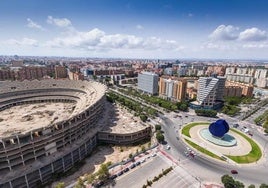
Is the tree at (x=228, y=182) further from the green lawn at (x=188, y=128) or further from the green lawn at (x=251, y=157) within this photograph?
the green lawn at (x=188, y=128)

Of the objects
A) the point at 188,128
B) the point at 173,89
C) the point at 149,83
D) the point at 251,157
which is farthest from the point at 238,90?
the point at 251,157

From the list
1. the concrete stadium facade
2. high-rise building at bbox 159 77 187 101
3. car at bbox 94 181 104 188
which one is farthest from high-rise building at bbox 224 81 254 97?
car at bbox 94 181 104 188

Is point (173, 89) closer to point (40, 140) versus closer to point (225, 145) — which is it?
point (225, 145)

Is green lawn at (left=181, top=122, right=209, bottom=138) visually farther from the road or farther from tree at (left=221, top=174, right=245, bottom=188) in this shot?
tree at (left=221, top=174, right=245, bottom=188)

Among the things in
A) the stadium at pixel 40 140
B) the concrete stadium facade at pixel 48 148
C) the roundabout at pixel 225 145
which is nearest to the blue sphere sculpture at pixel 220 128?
the roundabout at pixel 225 145

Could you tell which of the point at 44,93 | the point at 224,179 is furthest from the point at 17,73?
the point at 224,179

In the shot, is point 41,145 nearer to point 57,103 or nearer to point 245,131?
point 57,103
